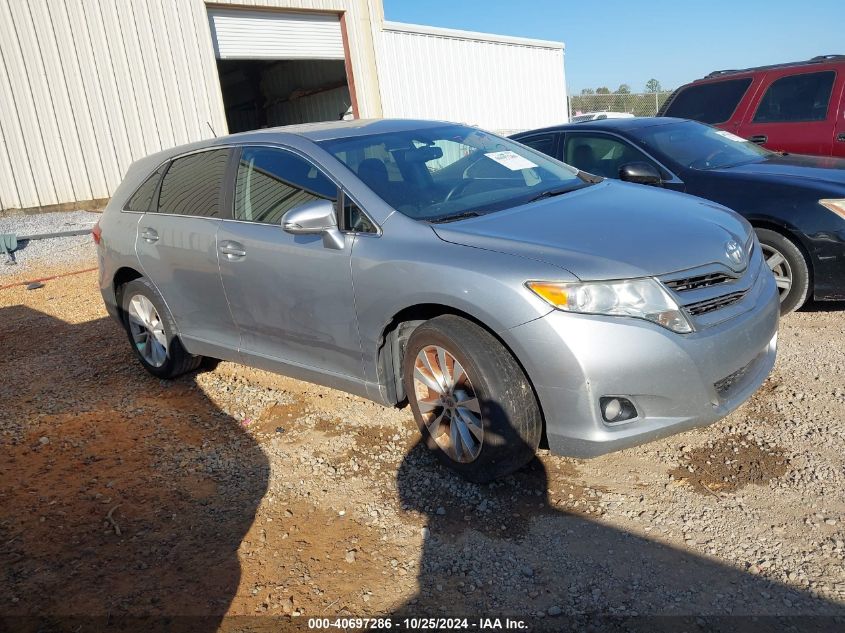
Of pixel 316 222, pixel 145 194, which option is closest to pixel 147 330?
pixel 145 194

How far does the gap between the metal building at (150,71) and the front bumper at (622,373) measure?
1124cm

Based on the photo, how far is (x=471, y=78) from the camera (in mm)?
19422

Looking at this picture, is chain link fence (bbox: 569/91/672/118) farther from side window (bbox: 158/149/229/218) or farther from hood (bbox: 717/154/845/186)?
side window (bbox: 158/149/229/218)

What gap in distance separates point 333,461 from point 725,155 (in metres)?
4.30

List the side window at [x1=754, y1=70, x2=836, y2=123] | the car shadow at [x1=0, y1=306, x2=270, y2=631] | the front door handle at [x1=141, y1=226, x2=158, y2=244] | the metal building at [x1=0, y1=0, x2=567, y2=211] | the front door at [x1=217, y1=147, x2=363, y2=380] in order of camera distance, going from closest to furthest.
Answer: the car shadow at [x1=0, y1=306, x2=270, y2=631], the front door at [x1=217, y1=147, x2=363, y2=380], the front door handle at [x1=141, y1=226, x2=158, y2=244], the side window at [x1=754, y1=70, x2=836, y2=123], the metal building at [x1=0, y1=0, x2=567, y2=211]

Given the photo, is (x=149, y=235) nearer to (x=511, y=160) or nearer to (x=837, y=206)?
(x=511, y=160)

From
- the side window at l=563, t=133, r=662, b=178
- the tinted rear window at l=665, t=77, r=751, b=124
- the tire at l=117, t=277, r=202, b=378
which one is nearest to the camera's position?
the tire at l=117, t=277, r=202, b=378

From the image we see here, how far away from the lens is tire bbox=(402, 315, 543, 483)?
3000mm

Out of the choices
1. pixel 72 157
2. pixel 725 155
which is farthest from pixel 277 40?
pixel 725 155

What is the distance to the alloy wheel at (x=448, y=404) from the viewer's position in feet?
10.4

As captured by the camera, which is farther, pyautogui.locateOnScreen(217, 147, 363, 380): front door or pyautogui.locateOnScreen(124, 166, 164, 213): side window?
pyautogui.locateOnScreen(124, 166, 164, 213): side window

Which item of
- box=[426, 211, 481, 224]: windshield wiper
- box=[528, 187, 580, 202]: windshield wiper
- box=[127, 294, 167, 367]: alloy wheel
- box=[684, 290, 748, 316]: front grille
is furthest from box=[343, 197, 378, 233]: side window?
box=[127, 294, 167, 367]: alloy wheel

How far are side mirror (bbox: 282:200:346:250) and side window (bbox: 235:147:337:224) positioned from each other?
0.18 meters

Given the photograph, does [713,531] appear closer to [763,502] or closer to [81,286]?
[763,502]
